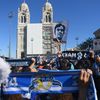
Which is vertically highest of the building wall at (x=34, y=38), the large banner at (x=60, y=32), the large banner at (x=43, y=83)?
the building wall at (x=34, y=38)

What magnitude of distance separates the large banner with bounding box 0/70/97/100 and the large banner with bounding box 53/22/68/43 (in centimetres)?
1519

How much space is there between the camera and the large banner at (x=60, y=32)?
68.6 ft

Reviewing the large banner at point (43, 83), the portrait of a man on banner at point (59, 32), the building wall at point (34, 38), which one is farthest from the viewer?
the building wall at point (34, 38)

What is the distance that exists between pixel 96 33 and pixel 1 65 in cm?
13508

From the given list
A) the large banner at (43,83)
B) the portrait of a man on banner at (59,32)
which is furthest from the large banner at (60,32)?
the large banner at (43,83)

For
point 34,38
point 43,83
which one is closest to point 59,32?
point 43,83

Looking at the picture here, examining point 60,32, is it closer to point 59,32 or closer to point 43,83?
point 59,32

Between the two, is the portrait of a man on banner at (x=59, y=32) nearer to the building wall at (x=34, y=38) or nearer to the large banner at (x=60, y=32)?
the large banner at (x=60, y=32)

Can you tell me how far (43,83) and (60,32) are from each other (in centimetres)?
1611

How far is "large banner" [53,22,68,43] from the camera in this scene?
20922mm

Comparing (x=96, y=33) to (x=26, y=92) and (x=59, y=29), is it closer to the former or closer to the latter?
(x=59, y=29)

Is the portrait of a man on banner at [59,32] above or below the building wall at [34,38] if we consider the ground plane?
below

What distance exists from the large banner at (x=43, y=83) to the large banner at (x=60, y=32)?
1519 cm

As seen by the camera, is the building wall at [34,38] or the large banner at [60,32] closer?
the large banner at [60,32]
